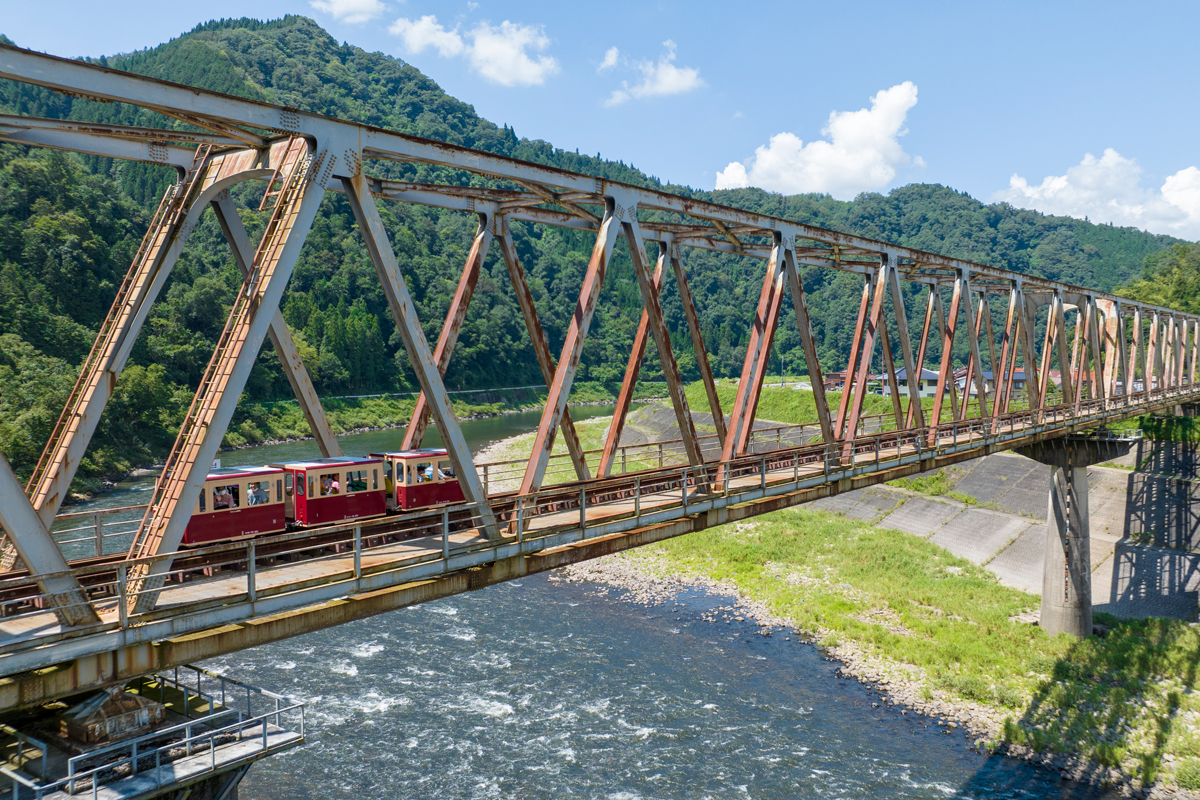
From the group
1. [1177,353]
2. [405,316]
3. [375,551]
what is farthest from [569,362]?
[1177,353]

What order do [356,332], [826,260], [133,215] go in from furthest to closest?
[356,332] < [133,215] < [826,260]

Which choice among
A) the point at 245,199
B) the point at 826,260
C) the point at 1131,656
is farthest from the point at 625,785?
the point at 245,199

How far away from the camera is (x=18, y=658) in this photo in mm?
8023

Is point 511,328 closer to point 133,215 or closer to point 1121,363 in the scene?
point 133,215

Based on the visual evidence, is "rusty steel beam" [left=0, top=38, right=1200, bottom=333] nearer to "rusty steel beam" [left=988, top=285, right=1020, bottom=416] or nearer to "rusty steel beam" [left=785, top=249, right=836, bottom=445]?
"rusty steel beam" [left=785, top=249, right=836, bottom=445]

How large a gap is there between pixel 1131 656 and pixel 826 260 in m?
21.2

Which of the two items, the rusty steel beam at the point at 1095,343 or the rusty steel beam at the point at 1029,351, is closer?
the rusty steel beam at the point at 1029,351

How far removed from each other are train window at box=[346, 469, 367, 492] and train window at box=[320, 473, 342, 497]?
0.93 ft

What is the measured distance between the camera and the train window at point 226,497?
15.1 meters

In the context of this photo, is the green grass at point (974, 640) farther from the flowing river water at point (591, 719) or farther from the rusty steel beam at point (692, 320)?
the rusty steel beam at point (692, 320)

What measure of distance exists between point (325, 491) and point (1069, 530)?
109 feet

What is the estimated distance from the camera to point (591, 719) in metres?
27.4

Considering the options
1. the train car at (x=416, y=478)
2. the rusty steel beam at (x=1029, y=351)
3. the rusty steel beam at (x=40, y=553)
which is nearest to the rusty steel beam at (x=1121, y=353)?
the rusty steel beam at (x=1029, y=351)

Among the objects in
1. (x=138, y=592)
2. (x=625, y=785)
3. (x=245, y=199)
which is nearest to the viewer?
(x=138, y=592)
